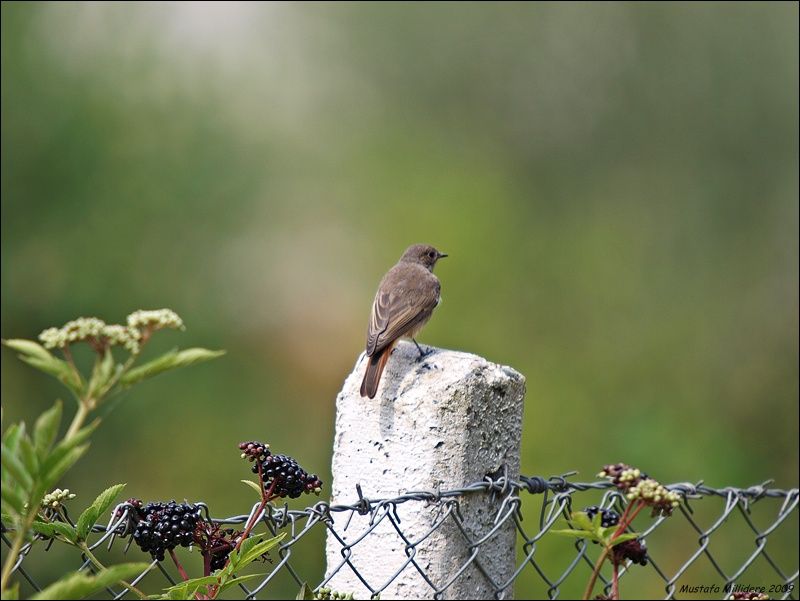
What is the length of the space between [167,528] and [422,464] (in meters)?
0.64

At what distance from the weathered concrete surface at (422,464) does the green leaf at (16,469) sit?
1141 millimetres

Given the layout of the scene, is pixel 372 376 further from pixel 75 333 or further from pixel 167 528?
pixel 75 333

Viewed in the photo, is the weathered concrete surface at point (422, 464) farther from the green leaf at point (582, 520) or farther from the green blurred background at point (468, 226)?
the green blurred background at point (468, 226)

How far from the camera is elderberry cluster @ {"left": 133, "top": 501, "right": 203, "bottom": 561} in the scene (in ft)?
5.90

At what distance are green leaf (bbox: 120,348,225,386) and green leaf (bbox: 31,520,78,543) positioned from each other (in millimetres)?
543

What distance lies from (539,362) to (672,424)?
104 cm

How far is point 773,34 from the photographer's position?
9.83 meters

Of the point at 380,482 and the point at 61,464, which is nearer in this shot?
the point at 61,464

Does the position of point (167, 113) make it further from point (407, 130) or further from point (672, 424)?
point (672, 424)

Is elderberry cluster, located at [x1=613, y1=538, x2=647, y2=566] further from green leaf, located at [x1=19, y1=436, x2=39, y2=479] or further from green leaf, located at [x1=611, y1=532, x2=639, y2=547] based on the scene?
green leaf, located at [x1=19, y1=436, x2=39, y2=479]

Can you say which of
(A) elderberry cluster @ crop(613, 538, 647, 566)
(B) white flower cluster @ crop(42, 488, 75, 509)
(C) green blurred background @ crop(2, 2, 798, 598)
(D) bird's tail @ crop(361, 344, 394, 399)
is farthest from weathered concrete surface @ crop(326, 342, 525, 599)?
(C) green blurred background @ crop(2, 2, 798, 598)

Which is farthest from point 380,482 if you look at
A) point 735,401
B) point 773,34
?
point 773,34

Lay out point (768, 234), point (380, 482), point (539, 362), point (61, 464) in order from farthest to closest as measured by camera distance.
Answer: point (768, 234) → point (539, 362) → point (380, 482) → point (61, 464)

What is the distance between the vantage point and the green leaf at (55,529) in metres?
1.68
